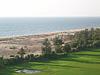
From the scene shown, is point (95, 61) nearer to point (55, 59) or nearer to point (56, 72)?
point (55, 59)

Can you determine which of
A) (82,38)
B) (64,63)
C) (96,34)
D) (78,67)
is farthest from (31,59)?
(96,34)

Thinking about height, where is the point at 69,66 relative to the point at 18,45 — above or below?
below

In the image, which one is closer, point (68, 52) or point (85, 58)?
point (85, 58)

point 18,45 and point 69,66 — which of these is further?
point 18,45

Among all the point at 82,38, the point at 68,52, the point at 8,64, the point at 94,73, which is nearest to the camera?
the point at 94,73

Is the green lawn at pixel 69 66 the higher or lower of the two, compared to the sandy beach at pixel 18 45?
lower

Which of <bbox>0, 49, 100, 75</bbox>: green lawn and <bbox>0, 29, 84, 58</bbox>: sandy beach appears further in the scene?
<bbox>0, 29, 84, 58</bbox>: sandy beach

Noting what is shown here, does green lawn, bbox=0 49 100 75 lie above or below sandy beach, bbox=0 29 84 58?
below

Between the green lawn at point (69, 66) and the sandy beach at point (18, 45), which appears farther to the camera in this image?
the sandy beach at point (18, 45)
